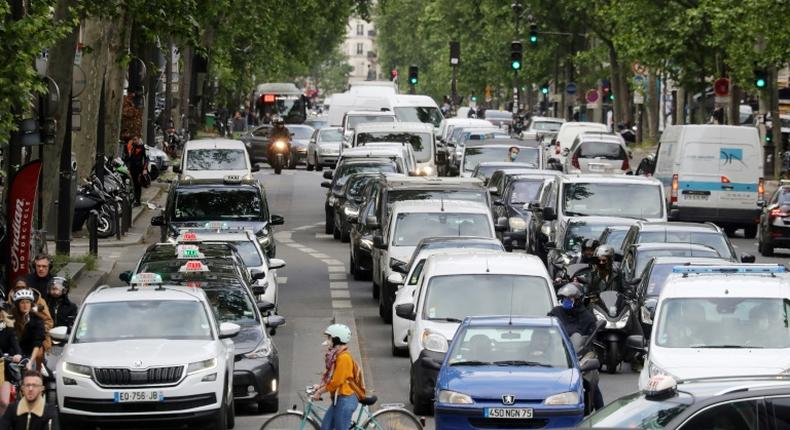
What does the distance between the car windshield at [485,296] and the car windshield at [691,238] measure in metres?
6.15

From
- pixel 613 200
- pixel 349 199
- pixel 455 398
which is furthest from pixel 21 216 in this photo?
pixel 349 199

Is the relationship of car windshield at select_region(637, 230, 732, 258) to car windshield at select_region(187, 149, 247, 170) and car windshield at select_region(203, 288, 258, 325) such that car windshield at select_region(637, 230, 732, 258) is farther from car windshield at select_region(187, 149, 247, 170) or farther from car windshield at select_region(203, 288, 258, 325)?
car windshield at select_region(187, 149, 247, 170)

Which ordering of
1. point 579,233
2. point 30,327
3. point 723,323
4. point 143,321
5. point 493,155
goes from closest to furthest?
point 723,323 < point 143,321 < point 30,327 < point 579,233 < point 493,155

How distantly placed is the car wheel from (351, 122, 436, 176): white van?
8.96m

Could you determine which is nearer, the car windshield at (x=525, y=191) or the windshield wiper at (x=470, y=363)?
the windshield wiper at (x=470, y=363)

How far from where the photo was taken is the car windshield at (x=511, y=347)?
56.1 ft

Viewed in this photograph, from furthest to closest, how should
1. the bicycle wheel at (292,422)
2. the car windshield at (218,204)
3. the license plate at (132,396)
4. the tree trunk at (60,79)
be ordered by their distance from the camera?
the car windshield at (218,204) → the tree trunk at (60,79) → the license plate at (132,396) → the bicycle wheel at (292,422)

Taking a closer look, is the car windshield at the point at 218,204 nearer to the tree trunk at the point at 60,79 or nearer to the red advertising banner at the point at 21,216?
the tree trunk at the point at 60,79

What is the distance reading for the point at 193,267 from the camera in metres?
22.0

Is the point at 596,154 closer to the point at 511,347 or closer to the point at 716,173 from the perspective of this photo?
the point at 716,173

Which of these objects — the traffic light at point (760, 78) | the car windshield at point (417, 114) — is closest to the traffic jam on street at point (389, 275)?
the traffic light at point (760, 78)

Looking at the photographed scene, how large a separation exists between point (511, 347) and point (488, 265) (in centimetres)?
404

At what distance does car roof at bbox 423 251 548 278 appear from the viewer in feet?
69.6

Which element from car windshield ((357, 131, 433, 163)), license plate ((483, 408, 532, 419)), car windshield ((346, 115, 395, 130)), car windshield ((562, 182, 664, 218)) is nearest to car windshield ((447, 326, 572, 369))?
license plate ((483, 408, 532, 419))
